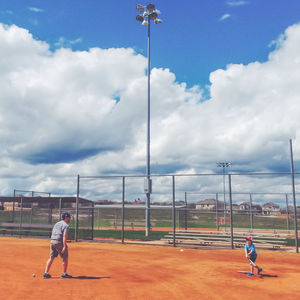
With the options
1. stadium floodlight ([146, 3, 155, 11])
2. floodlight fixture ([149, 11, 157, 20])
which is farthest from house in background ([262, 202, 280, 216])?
stadium floodlight ([146, 3, 155, 11])

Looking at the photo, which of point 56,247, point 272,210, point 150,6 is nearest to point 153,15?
point 150,6

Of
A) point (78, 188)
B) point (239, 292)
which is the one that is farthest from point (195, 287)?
point (78, 188)

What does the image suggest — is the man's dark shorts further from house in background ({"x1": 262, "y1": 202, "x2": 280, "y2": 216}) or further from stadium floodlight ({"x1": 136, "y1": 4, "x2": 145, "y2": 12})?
stadium floodlight ({"x1": 136, "y1": 4, "x2": 145, "y2": 12})

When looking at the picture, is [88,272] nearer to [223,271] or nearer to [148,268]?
[148,268]

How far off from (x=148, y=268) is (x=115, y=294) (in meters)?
3.87

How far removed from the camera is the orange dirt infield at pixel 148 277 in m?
8.02

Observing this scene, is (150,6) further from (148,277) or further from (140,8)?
(148,277)

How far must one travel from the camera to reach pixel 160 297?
777 cm

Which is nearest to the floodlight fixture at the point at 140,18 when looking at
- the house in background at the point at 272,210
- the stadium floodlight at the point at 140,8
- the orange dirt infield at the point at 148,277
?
the stadium floodlight at the point at 140,8

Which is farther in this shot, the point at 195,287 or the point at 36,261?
the point at 36,261

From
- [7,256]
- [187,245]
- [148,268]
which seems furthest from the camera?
[187,245]

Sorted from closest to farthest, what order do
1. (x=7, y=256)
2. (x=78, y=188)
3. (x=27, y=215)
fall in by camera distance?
(x=7, y=256), (x=78, y=188), (x=27, y=215)

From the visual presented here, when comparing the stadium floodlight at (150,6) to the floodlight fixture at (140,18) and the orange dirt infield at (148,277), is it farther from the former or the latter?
the orange dirt infield at (148,277)

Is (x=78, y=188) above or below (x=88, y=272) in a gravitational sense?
above
